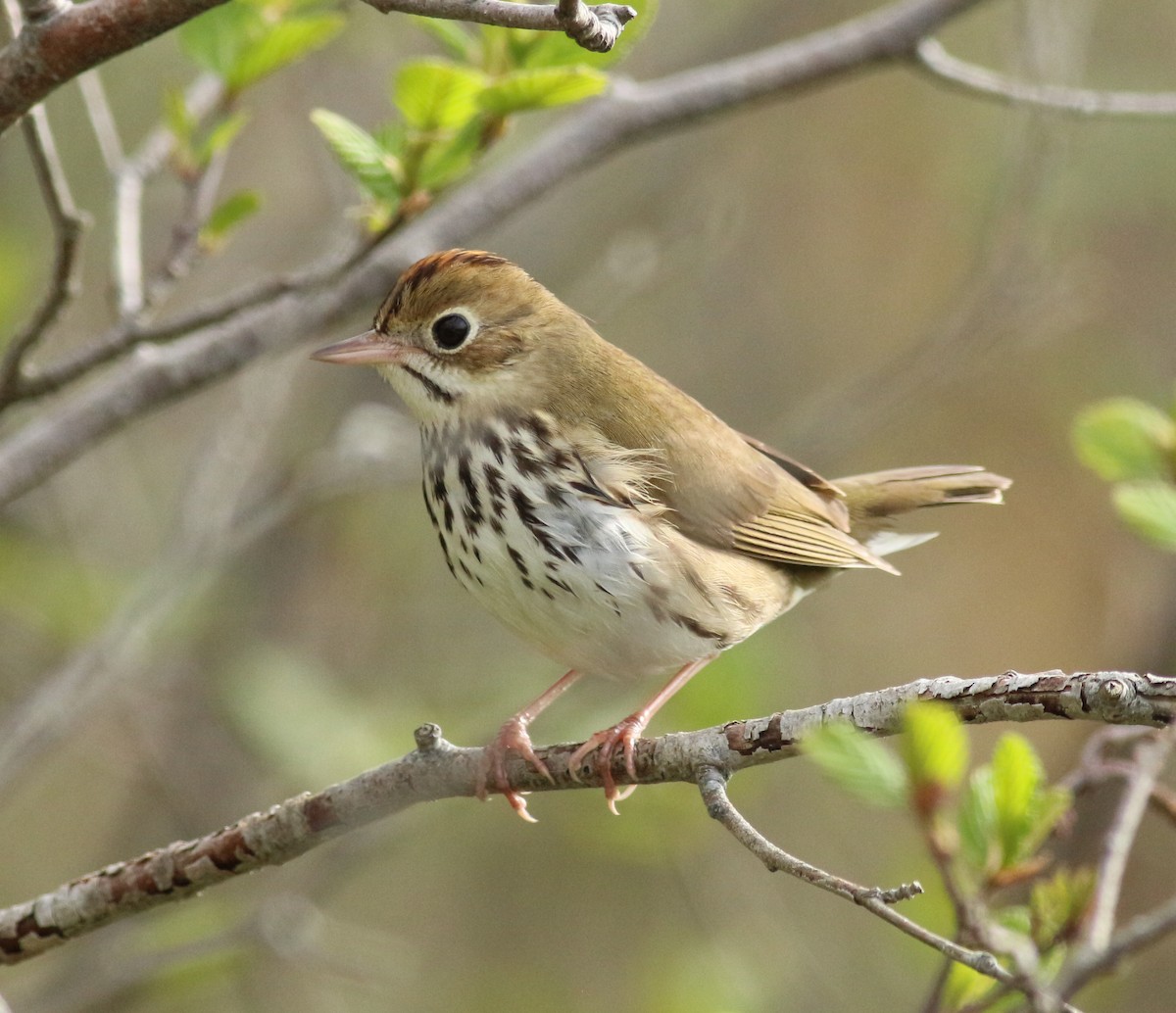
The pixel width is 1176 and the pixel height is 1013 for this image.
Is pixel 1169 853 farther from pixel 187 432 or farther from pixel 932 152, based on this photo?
pixel 187 432

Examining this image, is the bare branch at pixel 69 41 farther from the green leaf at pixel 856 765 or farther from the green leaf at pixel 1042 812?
the green leaf at pixel 1042 812

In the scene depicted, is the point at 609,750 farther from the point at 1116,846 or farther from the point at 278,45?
the point at 278,45

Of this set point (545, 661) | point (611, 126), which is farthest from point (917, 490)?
point (545, 661)

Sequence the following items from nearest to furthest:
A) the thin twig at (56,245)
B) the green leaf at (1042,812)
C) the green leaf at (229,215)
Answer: the green leaf at (1042,812) < the thin twig at (56,245) < the green leaf at (229,215)

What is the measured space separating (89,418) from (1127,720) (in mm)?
2749

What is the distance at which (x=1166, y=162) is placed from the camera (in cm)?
760

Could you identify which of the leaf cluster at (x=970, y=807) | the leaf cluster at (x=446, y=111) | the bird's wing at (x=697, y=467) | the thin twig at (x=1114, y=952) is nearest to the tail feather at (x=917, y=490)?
the bird's wing at (x=697, y=467)

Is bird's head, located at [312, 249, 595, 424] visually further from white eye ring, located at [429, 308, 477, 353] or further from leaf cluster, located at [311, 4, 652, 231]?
leaf cluster, located at [311, 4, 652, 231]

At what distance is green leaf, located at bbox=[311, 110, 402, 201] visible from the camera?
3166mm

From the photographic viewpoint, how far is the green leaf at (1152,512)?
2.74 metres

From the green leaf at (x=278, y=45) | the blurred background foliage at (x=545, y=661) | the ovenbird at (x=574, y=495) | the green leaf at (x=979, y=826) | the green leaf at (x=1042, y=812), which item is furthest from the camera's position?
the blurred background foliage at (x=545, y=661)

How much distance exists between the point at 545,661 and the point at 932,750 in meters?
4.51

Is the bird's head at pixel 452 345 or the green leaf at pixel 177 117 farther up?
the green leaf at pixel 177 117

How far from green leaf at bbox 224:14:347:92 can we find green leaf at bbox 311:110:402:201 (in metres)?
0.31
